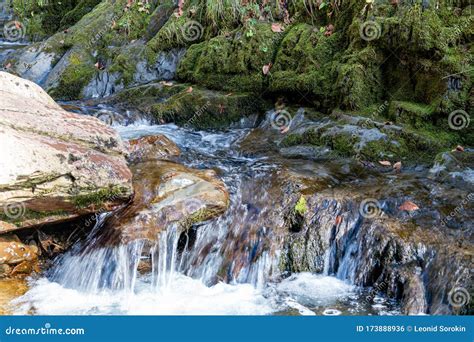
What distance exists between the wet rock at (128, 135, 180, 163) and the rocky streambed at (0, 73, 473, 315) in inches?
26.7

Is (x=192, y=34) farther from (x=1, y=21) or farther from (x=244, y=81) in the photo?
(x=1, y=21)

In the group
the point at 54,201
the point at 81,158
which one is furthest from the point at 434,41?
the point at 54,201

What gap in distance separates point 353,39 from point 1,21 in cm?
1460

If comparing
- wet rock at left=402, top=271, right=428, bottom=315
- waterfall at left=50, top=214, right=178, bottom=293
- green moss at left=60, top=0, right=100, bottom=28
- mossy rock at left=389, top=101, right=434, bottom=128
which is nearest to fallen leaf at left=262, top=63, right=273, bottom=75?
mossy rock at left=389, top=101, right=434, bottom=128

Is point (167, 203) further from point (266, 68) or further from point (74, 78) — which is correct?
point (74, 78)

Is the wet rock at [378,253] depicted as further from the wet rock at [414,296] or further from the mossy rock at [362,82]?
the mossy rock at [362,82]

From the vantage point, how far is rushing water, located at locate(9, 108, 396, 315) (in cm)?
495

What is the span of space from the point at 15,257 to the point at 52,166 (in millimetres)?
1220

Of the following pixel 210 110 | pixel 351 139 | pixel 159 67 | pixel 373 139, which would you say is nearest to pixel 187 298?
pixel 351 139

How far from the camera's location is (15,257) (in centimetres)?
562

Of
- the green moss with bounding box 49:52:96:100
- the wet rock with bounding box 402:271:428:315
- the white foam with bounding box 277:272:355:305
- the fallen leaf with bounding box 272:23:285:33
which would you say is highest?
the fallen leaf with bounding box 272:23:285:33

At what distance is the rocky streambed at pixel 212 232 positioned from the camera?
493 centimetres

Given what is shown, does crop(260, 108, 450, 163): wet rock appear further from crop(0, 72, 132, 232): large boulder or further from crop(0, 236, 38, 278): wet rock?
crop(0, 236, 38, 278): wet rock

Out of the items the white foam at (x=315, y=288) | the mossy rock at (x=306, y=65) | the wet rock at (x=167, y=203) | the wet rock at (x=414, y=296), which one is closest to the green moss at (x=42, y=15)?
the mossy rock at (x=306, y=65)
